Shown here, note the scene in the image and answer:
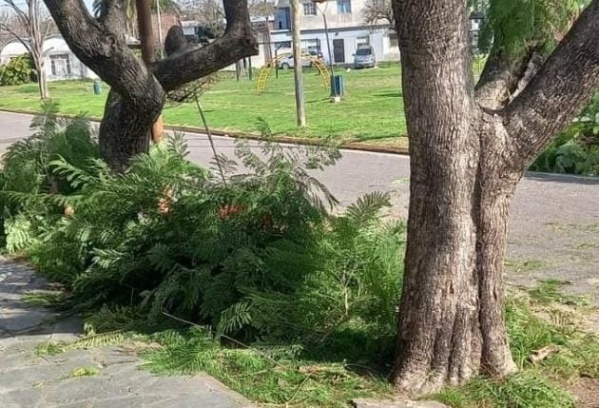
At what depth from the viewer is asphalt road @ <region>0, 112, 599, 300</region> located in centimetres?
738

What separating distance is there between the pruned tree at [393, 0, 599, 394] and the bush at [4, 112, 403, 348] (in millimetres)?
769

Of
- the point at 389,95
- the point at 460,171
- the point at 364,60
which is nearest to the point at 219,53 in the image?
the point at 460,171

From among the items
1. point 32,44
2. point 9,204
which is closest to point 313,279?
point 9,204

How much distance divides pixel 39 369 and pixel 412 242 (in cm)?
238

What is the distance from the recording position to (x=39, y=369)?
5230 mm

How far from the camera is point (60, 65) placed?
84.0 m

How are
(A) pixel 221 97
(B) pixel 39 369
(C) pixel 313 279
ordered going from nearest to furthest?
1. (B) pixel 39 369
2. (C) pixel 313 279
3. (A) pixel 221 97

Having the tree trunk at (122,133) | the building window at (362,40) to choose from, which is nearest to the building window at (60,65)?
the building window at (362,40)

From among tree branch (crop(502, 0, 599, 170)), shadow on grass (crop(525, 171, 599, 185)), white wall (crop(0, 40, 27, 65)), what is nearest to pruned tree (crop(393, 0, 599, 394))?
tree branch (crop(502, 0, 599, 170))


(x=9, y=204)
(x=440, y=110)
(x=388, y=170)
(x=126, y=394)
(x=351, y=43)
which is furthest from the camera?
(x=351, y=43)

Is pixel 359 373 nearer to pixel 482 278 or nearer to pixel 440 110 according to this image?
pixel 482 278

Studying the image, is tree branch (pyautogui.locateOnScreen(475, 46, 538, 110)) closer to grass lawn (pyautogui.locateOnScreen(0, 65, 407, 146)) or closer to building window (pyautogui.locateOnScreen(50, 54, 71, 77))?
grass lawn (pyautogui.locateOnScreen(0, 65, 407, 146))

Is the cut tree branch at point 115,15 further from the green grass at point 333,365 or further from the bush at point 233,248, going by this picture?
the green grass at point 333,365

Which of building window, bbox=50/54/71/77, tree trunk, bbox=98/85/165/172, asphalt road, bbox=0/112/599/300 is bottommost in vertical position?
asphalt road, bbox=0/112/599/300
